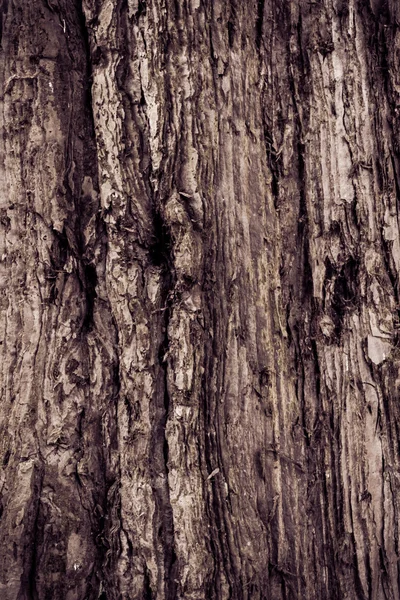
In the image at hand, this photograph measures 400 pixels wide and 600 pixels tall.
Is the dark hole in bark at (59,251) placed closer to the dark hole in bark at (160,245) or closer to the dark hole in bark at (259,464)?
the dark hole in bark at (160,245)

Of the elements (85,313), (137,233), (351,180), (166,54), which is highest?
(166,54)

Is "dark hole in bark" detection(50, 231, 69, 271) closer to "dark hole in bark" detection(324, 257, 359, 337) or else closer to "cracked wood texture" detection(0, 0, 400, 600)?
"cracked wood texture" detection(0, 0, 400, 600)

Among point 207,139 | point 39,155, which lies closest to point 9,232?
point 39,155

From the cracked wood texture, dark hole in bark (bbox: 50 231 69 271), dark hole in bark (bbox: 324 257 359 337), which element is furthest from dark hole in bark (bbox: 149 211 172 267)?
dark hole in bark (bbox: 324 257 359 337)

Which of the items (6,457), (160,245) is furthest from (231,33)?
(6,457)

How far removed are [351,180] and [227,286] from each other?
558 mm

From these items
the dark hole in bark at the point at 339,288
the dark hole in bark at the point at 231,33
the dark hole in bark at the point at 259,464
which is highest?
the dark hole in bark at the point at 231,33

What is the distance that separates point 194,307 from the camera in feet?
5.76

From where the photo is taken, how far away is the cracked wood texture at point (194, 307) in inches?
68.3

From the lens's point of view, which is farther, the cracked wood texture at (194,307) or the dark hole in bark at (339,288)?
the dark hole in bark at (339,288)

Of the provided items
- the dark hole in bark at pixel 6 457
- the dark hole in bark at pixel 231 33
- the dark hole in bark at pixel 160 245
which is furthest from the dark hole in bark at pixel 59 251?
the dark hole in bark at pixel 231 33

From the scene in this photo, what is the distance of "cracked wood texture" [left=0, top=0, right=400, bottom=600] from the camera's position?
1.73 m

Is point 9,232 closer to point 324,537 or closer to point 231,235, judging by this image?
point 231,235

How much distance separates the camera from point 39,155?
70.9 inches
